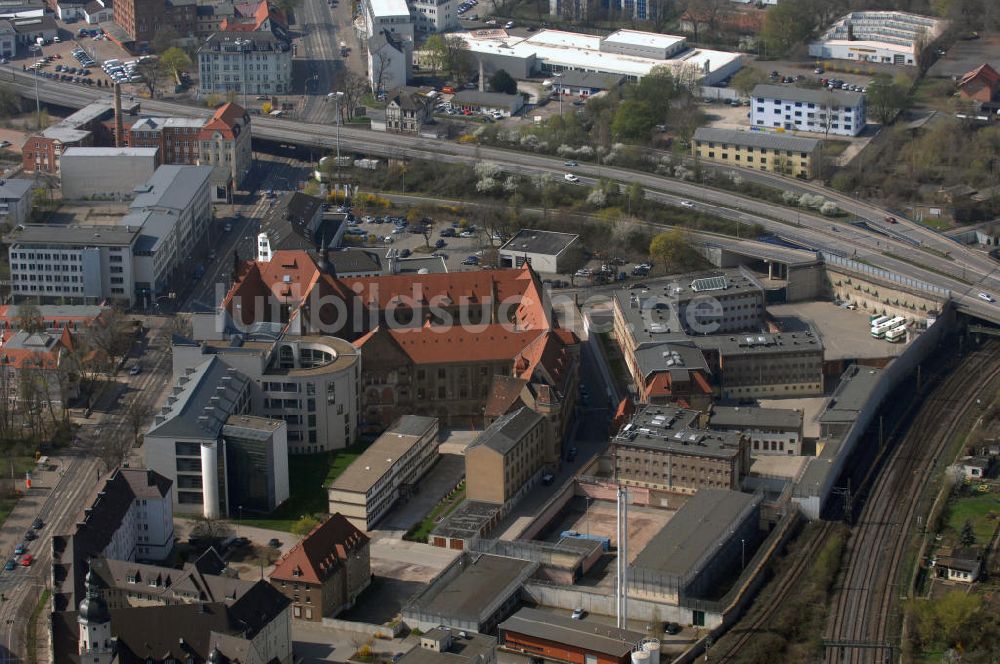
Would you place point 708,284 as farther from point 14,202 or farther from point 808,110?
point 14,202

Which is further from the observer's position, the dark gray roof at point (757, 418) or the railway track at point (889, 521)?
the dark gray roof at point (757, 418)

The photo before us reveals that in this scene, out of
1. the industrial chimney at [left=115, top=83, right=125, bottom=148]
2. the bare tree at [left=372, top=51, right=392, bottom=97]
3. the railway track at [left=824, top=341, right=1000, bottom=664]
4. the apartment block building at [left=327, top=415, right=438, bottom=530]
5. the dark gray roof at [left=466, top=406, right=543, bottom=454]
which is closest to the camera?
the railway track at [left=824, top=341, right=1000, bottom=664]

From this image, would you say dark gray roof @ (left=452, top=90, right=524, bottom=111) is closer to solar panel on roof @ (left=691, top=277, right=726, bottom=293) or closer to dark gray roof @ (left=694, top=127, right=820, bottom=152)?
dark gray roof @ (left=694, top=127, right=820, bottom=152)

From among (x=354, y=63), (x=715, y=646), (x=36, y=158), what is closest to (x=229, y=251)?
(x=36, y=158)

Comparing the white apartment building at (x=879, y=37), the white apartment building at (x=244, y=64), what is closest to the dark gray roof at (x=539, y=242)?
the white apartment building at (x=244, y=64)

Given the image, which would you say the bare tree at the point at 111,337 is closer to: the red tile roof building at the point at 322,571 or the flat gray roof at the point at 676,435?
the red tile roof building at the point at 322,571

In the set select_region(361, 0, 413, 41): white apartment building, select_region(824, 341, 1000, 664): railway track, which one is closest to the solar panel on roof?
select_region(824, 341, 1000, 664): railway track
